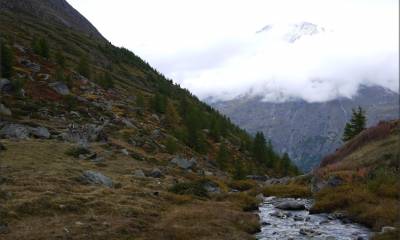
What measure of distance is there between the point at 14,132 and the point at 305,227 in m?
34.9

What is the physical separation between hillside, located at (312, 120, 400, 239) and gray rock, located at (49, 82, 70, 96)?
46862 mm

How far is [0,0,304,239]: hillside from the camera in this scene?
21.7 meters

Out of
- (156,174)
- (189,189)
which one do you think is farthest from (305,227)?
(156,174)

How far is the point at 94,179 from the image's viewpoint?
32562 millimetres

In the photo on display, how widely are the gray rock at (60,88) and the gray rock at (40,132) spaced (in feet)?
76.2

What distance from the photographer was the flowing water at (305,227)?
21297 mm

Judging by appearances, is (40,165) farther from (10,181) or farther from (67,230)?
(67,230)

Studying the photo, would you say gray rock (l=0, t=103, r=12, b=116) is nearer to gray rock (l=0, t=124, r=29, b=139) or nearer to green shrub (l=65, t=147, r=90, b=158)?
gray rock (l=0, t=124, r=29, b=139)

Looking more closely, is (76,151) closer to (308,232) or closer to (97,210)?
(97,210)

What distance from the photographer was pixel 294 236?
21.3 metres

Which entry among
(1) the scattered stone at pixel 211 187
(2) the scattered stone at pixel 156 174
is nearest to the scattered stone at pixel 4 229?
(1) the scattered stone at pixel 211 187

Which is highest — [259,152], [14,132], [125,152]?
[259,152]

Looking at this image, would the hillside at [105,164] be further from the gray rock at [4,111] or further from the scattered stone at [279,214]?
the scattered stone at [279,214]

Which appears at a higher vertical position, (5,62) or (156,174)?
(5,62)
